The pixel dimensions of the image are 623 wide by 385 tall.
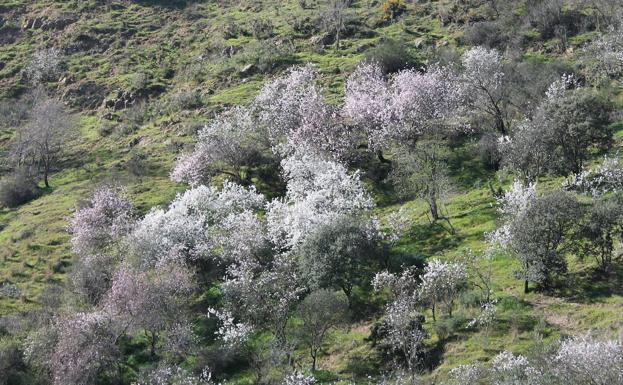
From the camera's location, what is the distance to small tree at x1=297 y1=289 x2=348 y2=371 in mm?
40219

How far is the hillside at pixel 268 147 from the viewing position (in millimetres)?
40688

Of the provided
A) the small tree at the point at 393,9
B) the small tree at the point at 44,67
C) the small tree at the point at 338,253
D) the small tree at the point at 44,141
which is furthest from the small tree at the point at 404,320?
the small tree at the point at 44,67

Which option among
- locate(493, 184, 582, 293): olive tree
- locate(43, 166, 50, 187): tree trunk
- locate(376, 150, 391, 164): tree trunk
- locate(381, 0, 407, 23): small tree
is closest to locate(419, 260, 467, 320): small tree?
locate(493, 184, 582, 293): olive tree

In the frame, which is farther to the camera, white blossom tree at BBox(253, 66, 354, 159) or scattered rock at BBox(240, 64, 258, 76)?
scattered rock at BBox(240, 64, 258, 76)

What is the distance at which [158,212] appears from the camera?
55812 millimetres

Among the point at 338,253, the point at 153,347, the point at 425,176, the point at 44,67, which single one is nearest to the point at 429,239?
the point at 425,176

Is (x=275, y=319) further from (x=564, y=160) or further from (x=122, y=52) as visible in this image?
(x=122, y=52)

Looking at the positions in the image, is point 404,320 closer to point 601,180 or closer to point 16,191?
point 601,180

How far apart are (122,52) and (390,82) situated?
185 ft

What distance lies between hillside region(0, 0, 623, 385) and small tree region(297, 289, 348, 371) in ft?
3.42

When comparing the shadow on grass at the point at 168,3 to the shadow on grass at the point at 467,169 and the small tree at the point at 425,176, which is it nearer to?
the shadow on grass at the point at 467,169

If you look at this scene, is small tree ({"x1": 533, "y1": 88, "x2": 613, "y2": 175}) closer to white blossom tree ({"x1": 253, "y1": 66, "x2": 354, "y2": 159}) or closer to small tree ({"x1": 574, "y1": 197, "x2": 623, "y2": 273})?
small tree ({"x1": 574, "y1": 197, "x2": 623, "y2": 273})

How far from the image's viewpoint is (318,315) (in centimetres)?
4025

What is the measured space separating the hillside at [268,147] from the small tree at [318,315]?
3.42 ft
